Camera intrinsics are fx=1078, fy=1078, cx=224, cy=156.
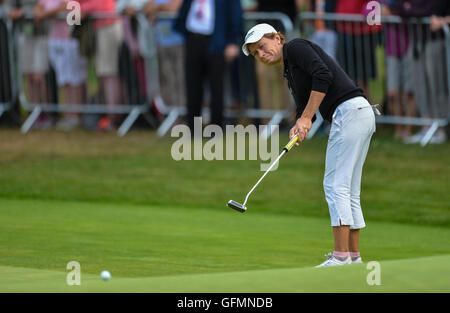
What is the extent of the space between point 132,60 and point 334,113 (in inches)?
375

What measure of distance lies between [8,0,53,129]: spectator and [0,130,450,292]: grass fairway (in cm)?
97

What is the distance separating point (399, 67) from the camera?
14.5m

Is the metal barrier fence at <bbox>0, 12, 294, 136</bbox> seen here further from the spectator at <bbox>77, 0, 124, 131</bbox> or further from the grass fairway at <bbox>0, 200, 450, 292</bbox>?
the grass fairway at <bbox>0, 200, 450, 292</bbox>

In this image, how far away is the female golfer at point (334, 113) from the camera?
743 cm

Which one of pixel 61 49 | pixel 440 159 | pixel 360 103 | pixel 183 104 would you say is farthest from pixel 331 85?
pixel 61 49

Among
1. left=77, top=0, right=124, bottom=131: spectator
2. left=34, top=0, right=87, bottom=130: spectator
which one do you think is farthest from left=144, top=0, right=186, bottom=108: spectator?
left=34, top=0, right=87, bottom=130: spectator

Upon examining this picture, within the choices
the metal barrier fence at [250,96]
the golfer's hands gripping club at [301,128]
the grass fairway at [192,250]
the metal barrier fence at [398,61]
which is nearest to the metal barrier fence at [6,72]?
the metal barrier fence at [250,96]

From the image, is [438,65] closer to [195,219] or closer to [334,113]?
[195,219]

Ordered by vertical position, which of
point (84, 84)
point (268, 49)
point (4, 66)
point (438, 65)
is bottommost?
point (268, 49)

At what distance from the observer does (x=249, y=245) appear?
29.0 ft

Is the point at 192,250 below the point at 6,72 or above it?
below

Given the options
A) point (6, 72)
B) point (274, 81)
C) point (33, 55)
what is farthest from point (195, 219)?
point (6, 72)

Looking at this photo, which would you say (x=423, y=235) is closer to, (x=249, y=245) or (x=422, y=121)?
(x=249, y=245)
